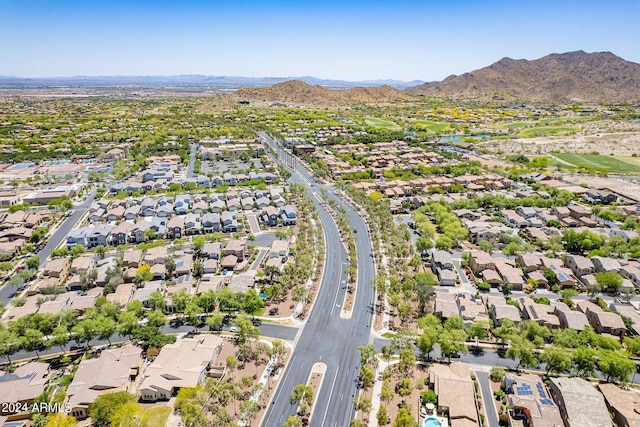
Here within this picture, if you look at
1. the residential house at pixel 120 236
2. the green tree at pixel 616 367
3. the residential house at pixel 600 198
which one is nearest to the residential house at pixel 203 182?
the residential house at pixel 120 236

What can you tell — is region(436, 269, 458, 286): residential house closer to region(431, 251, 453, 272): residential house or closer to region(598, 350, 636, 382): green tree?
region(431, 251, 453, 272): residential house

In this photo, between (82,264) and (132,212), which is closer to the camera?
(82,264)

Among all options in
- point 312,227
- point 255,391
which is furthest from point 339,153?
point 255,391

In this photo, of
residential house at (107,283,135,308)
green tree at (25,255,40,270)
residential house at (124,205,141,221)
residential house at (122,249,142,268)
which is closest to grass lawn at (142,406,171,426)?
residential house at (107,283,135,308)

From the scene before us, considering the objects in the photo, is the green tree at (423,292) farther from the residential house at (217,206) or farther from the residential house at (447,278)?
the residential house at (217,206)

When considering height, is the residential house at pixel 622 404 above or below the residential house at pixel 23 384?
above

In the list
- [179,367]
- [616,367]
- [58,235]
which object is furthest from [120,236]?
[616,367]

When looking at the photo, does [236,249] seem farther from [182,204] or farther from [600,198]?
[600,198]
